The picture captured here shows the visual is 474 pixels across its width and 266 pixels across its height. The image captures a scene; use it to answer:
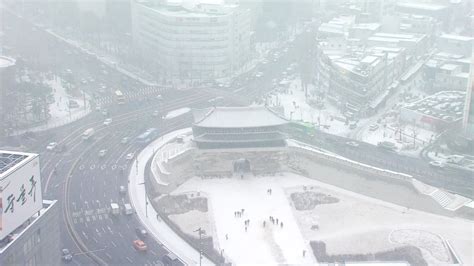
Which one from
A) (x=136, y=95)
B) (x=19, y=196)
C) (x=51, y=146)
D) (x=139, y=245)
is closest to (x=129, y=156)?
(x=51, y=146)

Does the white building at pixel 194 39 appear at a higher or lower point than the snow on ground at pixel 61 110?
higher

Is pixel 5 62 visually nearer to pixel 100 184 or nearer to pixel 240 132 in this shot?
pixel 100 184

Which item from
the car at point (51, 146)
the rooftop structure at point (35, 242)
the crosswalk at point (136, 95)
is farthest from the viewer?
the crosswalk at point (136, 95)

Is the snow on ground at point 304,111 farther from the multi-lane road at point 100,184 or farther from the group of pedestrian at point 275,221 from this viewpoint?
the group of pedestrian at point 275,221

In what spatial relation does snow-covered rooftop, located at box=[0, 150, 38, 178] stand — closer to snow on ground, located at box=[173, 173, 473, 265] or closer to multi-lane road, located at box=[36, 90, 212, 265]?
multi-lane road, located at box=[36, 90, 212, 265]

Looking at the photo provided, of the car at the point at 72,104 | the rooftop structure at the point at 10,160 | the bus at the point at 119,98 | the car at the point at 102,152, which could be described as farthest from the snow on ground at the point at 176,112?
the rooftop structure at the point at 10,160

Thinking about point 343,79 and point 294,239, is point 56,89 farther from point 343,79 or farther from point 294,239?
point 294,239

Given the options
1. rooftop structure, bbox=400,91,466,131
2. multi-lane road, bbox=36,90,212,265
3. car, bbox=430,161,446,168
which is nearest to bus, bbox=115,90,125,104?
multi-lane road, bbox=36,90,212,265
